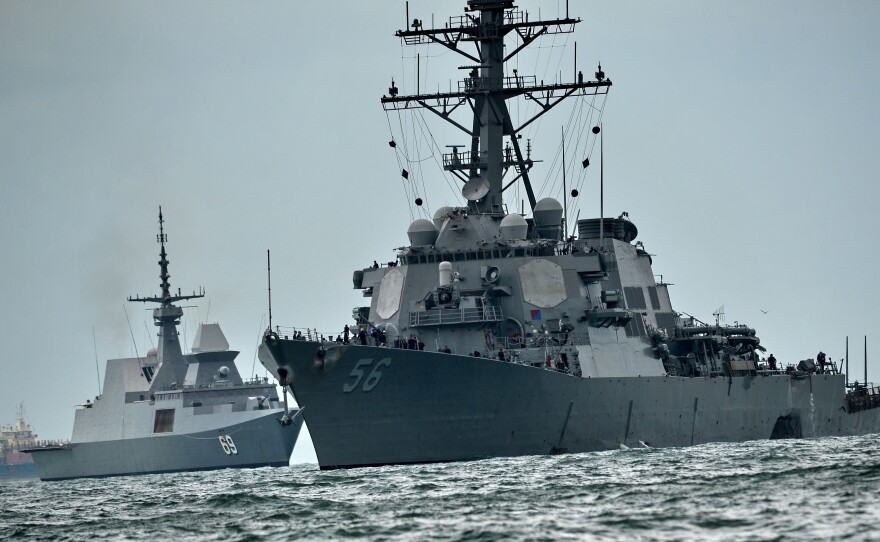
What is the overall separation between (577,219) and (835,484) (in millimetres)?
17290

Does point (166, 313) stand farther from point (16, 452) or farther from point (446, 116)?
point (16, 452)

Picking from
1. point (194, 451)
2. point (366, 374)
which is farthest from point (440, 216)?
point (194, 451)

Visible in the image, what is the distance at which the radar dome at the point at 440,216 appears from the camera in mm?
37844

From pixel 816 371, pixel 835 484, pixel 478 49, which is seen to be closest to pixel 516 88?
pixel 478 49

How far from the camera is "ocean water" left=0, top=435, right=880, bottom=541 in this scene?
2075 centimetres

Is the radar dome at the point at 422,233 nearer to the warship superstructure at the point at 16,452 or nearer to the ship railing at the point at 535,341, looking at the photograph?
the ship railing at the point at 535,341

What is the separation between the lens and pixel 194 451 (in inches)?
2425

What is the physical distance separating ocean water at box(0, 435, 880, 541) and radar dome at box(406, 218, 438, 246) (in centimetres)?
682

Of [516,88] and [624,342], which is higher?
[516,88]

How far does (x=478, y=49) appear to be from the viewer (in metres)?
39.4

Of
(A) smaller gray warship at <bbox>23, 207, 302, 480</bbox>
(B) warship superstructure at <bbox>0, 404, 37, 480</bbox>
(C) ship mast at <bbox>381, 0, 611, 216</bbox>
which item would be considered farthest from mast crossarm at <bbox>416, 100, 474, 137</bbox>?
(B) warship superstructure at <bbox>0, 404, 37, 480</bbox>

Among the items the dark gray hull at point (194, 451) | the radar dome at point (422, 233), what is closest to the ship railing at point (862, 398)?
the radar dome at point (422, 233)

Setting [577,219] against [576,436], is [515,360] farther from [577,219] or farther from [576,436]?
[577,219]

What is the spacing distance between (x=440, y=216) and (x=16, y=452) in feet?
327
